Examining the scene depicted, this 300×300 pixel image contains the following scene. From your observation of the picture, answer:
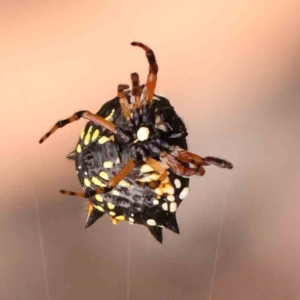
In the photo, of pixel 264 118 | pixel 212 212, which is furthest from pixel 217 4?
pixel 212 212

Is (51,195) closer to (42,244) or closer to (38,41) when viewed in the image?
(42,244)

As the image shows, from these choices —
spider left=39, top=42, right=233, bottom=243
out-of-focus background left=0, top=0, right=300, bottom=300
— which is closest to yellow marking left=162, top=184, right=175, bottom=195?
spider left=39, top=42, right=233, bottom=243

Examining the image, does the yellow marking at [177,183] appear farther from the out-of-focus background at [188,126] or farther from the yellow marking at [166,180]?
the out-of-focus background at [188,126]

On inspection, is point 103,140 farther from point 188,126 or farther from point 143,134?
point 188,126

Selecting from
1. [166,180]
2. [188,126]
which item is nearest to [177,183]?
[166,180]

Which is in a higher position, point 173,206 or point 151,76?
point 151,76

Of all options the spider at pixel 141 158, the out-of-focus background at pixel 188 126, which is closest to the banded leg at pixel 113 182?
the spider at pixel 141 158

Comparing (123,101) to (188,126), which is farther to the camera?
(188,126)
